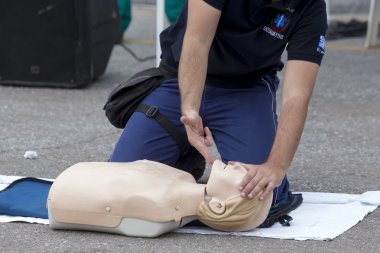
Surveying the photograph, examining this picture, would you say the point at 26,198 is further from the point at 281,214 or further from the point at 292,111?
the point at 292,111

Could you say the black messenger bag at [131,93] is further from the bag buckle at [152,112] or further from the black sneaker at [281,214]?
the black sneaker at [281,214]

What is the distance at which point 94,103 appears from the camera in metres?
5.76

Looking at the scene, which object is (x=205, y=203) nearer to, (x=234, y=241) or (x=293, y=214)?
(x=234, y=241)

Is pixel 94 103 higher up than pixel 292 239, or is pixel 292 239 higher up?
pixel 292 239

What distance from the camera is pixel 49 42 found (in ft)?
19.6

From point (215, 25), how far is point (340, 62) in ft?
13.6

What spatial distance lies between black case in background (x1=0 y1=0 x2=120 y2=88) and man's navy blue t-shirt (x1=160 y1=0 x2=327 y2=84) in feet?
7.90

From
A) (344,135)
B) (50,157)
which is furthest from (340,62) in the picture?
(50,157)

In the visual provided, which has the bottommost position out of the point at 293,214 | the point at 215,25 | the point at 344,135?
the point at 344,135

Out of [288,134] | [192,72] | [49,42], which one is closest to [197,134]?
[192,72]

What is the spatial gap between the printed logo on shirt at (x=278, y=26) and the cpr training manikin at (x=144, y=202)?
551 millimetres

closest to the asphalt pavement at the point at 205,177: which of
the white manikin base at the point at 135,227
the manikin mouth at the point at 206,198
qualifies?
the white manikin base at the point at 135,227

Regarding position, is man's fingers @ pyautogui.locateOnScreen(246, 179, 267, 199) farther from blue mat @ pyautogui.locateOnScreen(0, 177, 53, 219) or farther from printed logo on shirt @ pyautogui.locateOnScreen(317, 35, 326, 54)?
blue mat @ pyautogui.locateOnScreen(0, 177, 53, 219)

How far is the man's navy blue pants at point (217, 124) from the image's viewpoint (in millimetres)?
3648
